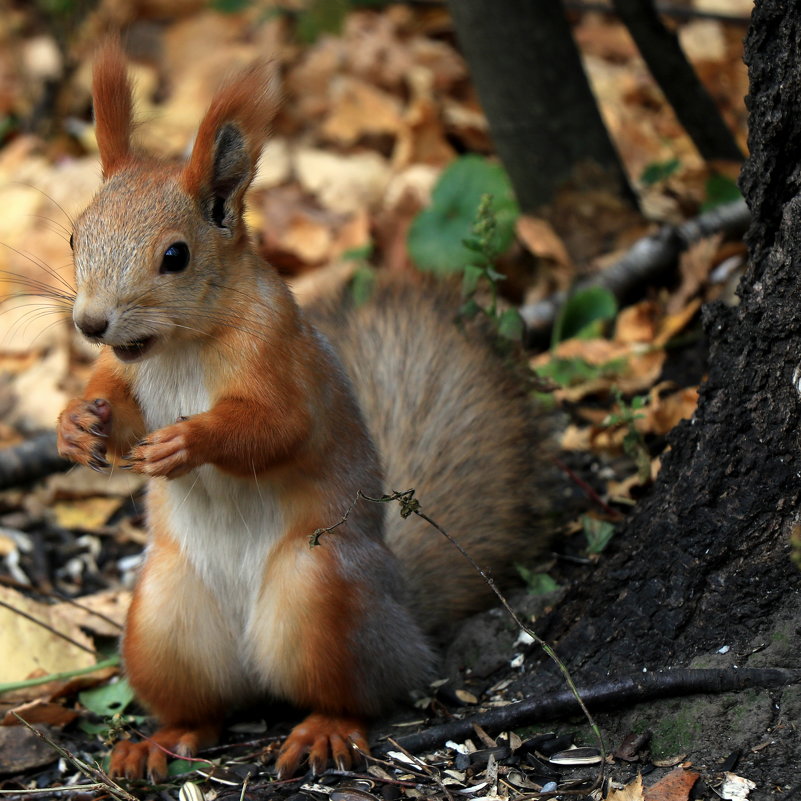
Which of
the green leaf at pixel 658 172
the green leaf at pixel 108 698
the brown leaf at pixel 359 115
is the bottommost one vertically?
the green leaf at pixel 108 698

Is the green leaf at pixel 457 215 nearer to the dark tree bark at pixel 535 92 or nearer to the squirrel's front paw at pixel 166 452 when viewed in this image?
the dark tree bark at pixel 535 92

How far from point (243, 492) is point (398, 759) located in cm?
55

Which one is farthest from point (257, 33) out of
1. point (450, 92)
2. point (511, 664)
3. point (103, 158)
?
point (511, 664)

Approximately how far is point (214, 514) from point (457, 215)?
5.91 feet

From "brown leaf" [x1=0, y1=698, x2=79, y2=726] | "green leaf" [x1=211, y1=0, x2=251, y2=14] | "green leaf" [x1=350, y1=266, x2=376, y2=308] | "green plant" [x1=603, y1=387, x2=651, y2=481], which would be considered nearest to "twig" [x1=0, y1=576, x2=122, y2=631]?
"brown leaf" [x1=0, y1=698, x2=79, y2=726]

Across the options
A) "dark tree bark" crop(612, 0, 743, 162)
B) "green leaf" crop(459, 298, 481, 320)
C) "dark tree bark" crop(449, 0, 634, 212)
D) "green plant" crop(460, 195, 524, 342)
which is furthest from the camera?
"dark tree bark" crop(449, 0, 634, 212)

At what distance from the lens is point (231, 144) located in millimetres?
1873

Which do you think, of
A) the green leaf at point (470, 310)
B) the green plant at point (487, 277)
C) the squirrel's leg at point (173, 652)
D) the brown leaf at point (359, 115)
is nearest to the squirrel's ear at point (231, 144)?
the squirrel's leg at point (173, 652)

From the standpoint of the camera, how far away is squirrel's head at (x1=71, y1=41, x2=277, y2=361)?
1.72 m

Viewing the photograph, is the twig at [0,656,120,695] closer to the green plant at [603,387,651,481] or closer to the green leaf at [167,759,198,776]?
the green leaf at [167,759,198,776]

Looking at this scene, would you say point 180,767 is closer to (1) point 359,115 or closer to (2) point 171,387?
(2) point 171,387

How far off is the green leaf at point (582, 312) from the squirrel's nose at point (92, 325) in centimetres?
175

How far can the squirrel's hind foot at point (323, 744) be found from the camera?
194 centimetres

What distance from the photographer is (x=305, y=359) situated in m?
1.93
